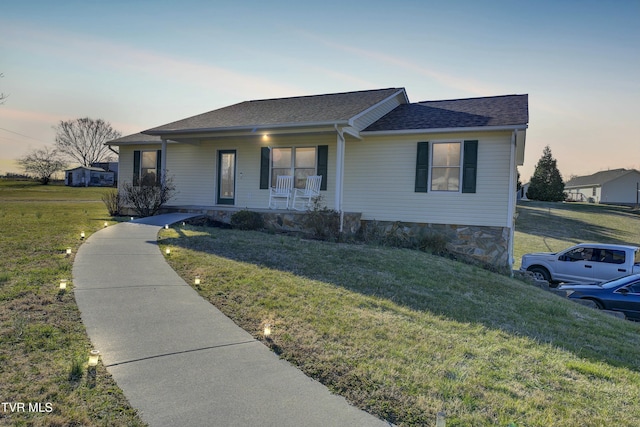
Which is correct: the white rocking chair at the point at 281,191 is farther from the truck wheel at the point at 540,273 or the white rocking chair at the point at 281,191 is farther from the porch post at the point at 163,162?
the truck wheel at the point at 540,273

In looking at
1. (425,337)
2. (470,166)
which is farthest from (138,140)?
(425,337)

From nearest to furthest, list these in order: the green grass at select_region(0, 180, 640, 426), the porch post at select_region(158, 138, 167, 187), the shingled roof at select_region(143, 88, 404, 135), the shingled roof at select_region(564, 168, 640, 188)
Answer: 1. the green grass at select_region(0, 180, 640, 426)
2. the shingled roof at select_region(143, 88, 404, 135)
3. the porch post at select_region(158, 138, 167, 187)
4. the shingled roof at select_region(564, 168, 640, 188)

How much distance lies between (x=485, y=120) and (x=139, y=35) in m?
10.2

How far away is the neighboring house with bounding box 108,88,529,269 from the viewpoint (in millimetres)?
11312

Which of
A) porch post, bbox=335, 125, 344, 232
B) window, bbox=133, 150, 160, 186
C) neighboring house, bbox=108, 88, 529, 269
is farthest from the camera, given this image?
window, bbox=133, 150, 160, 186

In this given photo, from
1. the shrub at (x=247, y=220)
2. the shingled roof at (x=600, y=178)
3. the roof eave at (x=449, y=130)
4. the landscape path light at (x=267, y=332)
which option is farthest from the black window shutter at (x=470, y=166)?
the shingled roof at (x=600, y=178)

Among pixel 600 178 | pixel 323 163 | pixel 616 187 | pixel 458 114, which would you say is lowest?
pixel 323 163

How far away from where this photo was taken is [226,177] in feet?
48.4

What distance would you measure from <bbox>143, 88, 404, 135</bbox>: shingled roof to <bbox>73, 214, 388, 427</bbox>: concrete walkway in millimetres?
7486

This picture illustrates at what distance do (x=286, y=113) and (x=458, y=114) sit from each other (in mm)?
5541

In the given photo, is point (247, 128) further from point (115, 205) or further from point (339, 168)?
point (115, 205)

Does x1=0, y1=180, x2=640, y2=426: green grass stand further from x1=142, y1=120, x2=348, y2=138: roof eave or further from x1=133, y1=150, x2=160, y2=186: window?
x1=133, y1=150, x2=160, y2=186: window

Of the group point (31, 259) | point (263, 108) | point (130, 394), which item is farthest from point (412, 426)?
point (263, 108)

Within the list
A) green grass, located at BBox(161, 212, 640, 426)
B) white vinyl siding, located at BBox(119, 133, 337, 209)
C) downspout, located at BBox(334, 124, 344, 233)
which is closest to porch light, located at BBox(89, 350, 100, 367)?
green grass, located at BBox(161, 212, 640, 426)
